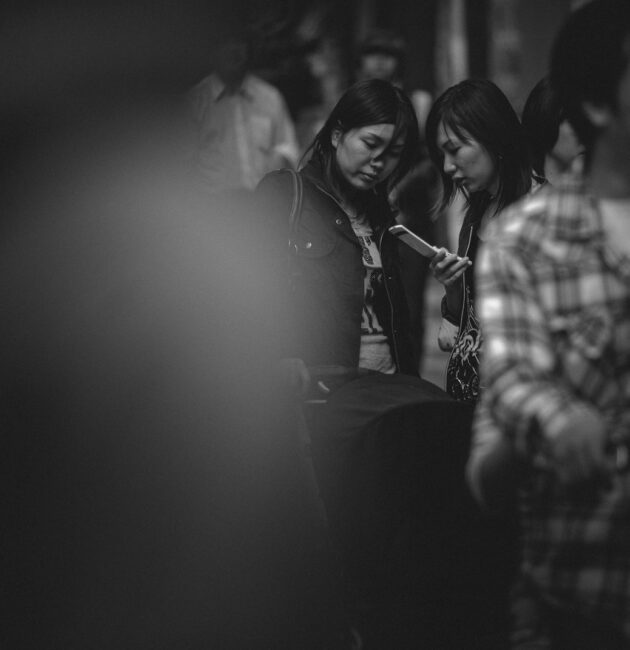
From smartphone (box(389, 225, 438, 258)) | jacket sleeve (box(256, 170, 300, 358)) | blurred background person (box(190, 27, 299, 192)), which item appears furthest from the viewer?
blurred background person (box(190, 27, 299, 192))

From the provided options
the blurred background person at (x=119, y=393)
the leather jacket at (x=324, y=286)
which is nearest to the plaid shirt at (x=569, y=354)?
the blurred background person at (x=119, y=393)

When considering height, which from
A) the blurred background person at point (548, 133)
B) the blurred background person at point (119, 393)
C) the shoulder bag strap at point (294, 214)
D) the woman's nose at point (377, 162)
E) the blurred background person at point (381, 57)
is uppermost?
the blurred background person at point (381, 57)

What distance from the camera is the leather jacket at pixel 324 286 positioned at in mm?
4246

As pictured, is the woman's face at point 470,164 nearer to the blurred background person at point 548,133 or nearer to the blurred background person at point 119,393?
the blurred background person at point 548,133

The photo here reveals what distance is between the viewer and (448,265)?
4.08 metres

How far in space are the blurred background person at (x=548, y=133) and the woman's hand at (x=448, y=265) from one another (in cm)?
43

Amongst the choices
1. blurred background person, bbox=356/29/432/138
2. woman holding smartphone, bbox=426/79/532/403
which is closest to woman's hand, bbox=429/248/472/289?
woman holding smartphone, bbox=426/79/532/403

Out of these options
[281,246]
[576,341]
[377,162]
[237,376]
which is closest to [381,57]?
[377,162]

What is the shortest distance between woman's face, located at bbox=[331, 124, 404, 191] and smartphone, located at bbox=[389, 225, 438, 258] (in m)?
0.31

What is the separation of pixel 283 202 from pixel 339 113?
0.40 metres

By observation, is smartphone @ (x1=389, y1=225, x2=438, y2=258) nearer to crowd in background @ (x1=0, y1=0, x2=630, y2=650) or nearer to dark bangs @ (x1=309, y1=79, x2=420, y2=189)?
crowd in background @ (x1=0, y1=0, x2=630, y2=650)

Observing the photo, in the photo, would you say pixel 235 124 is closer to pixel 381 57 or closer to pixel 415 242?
pixel 381 57

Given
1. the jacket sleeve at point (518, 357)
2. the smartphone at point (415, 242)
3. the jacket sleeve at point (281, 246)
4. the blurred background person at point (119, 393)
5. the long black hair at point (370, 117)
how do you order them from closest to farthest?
the jacket sleeve at point (518, 357), the blurred background person at point (119, 393), the smartphone at point (415, 242), the jacket sleeve at point (281, 246), the long black hair at point (370, 117)

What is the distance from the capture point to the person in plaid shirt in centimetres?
236
